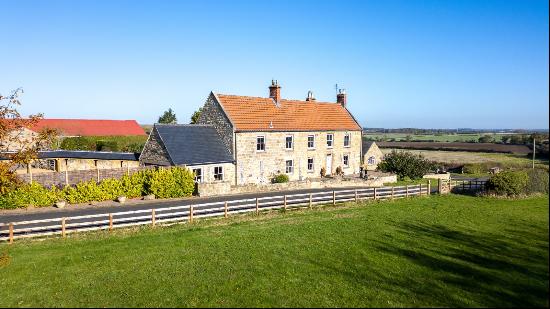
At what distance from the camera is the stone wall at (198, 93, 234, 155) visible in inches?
1393

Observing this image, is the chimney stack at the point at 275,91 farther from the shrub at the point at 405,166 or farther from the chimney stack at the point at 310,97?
the shrub at the point at 405,166

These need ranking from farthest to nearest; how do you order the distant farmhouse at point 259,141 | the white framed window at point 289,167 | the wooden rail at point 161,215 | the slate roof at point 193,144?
the white framed window at point 289,167
the distant farmhouse at point 259,141
the slate roof at point 193,144
the wooden rail at point 161,215

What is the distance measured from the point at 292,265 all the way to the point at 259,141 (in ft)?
75.7

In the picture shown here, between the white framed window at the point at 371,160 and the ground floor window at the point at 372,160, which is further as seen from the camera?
the ground floor window at the point at 372,160

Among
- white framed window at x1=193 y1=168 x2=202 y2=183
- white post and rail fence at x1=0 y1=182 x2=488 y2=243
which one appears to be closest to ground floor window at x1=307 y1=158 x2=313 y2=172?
white post and rail fence at x1=0 y1=182 x2=488 y2=243

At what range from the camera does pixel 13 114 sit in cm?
1485

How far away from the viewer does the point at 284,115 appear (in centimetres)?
4012

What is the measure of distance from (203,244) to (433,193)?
79.5 feet

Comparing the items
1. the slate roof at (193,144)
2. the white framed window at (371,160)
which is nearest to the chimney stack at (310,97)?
the white framed window at (371,160)

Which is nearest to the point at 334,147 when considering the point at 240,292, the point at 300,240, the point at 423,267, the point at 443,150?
the point at 300,240

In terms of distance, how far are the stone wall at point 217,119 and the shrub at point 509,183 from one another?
69.6 feet

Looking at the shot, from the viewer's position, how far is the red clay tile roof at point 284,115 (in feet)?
121

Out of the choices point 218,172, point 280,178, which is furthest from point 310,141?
point 218,172

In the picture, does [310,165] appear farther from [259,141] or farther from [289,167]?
[259,141]
